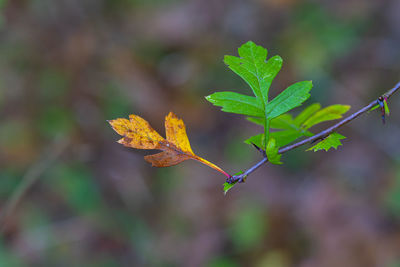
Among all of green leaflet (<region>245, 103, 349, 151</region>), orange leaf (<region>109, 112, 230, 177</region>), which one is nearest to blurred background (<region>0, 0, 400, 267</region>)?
green leaflet (<region>245, 103, 349, 151</region>)

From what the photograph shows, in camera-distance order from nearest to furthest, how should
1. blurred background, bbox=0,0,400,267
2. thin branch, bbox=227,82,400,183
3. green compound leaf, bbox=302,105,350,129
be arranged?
thin branch, bbox=227,82,400,183
green compound leaf, bbox=302,105,350,129
blurred background, bbox=0,0,400,267

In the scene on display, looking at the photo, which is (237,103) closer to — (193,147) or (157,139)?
(157,139)

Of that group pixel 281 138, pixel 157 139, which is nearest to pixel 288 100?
pixel 281 138

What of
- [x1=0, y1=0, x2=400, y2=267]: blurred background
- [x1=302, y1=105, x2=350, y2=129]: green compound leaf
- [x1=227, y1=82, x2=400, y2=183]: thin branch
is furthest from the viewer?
[x1=0, y1=0, x2=400, y2=267]: blurred background

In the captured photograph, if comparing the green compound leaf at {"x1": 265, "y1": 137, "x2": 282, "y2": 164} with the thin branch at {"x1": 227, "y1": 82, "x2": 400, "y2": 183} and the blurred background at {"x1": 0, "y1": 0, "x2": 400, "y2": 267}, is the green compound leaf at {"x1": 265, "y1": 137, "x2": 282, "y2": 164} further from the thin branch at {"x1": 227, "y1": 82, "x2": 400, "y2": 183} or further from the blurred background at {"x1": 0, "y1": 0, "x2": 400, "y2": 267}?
the blurred background at {"x1": 0, "y1": 0, "x2": 400, "y2": 267}

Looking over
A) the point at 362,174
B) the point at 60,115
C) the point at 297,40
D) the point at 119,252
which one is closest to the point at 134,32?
the point at 60,115

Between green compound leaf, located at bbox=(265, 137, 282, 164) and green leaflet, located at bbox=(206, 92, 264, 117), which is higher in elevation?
green leaflet, located at bbox=(206, 92, 264, 117)

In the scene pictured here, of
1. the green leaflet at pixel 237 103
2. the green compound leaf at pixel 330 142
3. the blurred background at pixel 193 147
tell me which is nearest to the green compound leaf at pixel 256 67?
the green leaflet at pixel 237 103

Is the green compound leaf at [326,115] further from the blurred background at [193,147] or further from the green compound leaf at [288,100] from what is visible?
the blurred background at [193,147]
